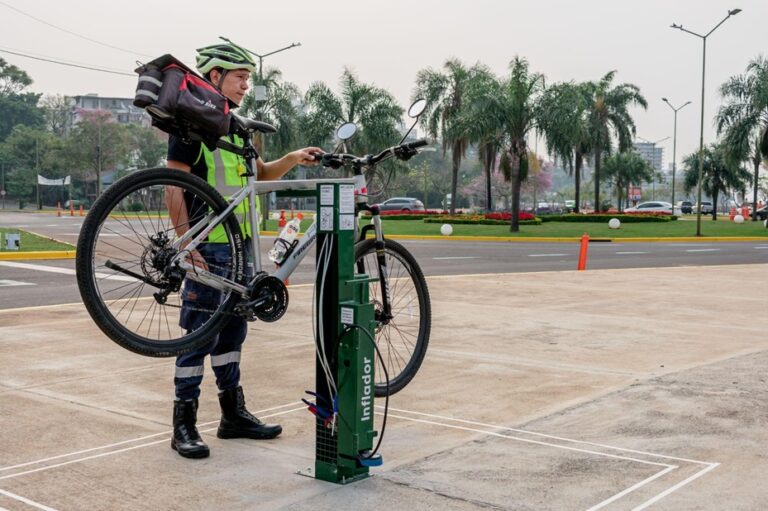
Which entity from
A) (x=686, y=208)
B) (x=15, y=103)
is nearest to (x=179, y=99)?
(x=686, y=208)

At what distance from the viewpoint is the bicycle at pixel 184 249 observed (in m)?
3.96

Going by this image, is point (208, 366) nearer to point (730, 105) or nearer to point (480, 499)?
point (480, 499)

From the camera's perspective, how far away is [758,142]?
152ft

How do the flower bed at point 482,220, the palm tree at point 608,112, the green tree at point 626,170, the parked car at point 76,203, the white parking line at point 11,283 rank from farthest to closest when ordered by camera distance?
the parked car at point 76,203, the green tree at point 626,170, the palm tree at point 608,112, the flower bed at point 482,220, the white parking line at point 11,283

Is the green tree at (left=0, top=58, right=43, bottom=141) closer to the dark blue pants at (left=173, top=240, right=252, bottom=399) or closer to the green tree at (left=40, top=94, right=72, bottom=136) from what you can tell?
the green tree at (left=40, top=94, right=72, bottom=136)

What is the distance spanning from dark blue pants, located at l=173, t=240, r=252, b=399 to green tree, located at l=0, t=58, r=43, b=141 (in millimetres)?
127573

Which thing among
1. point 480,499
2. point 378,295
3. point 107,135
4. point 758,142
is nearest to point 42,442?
point 378,295

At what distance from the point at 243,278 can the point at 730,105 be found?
46.8 metres

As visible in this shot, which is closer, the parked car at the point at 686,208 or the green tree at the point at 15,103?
the parked car at the point at 686,208

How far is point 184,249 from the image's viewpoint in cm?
420

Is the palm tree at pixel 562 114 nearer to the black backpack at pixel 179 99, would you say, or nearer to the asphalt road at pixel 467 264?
the asphalt road at pixel 467 264

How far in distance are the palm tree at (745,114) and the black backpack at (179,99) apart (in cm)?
4502

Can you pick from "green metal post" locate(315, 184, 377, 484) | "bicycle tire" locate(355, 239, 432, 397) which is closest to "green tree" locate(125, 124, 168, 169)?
"bicycle tire" locate(355, 239, 432, 397)

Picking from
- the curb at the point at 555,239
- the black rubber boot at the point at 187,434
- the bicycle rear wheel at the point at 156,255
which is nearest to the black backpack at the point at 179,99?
the bicycle rear wheel at the point at 156,255
